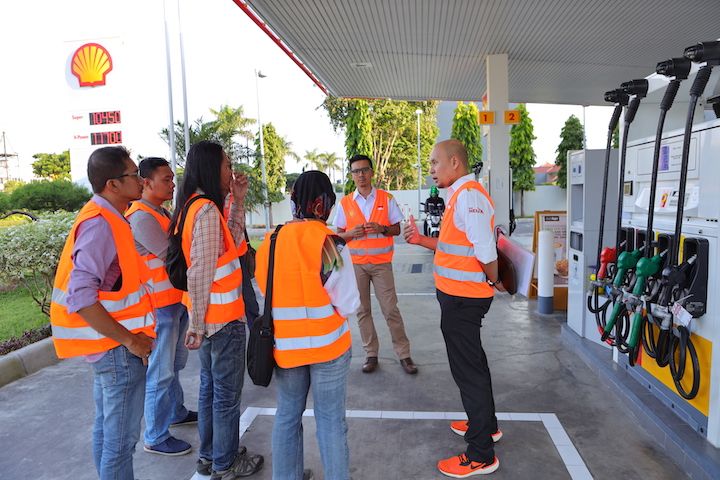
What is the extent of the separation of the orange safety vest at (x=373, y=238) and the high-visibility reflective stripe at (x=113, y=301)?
2.25m

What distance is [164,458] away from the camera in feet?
10.2

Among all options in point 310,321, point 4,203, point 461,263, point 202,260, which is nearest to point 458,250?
point 461,263

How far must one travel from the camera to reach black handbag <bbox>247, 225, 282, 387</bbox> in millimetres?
2205

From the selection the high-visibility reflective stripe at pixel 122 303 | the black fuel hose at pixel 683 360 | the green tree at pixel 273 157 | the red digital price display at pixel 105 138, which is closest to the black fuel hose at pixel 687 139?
the black fuel hose at pixel 683 360

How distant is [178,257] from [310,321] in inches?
33.2

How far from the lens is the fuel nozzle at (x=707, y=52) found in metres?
2.47

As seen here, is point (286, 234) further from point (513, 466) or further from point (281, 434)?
point (513, 466)

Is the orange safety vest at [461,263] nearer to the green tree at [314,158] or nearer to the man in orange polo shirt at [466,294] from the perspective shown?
the man in orange polo shirt at [466,294]

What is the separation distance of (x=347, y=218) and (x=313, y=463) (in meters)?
2.16

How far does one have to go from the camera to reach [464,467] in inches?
111

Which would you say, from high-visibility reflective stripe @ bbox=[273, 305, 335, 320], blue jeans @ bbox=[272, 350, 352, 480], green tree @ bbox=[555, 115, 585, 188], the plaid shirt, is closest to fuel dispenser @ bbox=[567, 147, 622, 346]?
blue jeans @ bbox=[272, 350, 352, 480]

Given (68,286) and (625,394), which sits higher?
(68,286)

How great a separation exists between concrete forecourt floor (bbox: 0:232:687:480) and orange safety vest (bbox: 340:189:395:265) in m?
1.05

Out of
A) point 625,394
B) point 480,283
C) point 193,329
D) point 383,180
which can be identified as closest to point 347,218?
point 480,283
